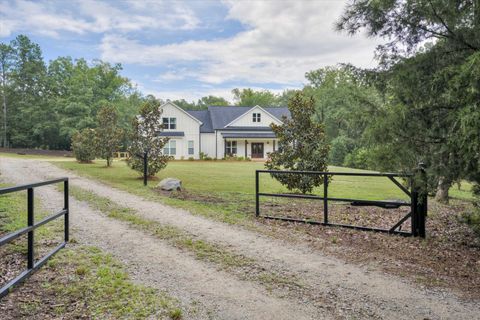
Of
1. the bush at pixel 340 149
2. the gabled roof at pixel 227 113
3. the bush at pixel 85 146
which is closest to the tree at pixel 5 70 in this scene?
the bush at pixel 85 146

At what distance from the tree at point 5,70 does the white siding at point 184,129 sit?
20.4 meters

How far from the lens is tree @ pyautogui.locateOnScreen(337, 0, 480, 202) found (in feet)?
15.0

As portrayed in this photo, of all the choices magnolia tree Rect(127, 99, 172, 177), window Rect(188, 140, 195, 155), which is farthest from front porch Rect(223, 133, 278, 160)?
magnolia tree Rect(127, 99, 172, 177)

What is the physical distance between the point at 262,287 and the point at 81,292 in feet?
6.21

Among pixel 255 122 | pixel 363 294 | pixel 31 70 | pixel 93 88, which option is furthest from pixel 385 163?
pixel 31 70

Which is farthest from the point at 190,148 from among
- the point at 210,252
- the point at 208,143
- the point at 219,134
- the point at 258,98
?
the point at 210,252

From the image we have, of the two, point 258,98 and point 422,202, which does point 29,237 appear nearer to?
point 422,202

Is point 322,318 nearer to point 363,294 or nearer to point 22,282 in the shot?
point 363,294

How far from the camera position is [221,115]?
3822 cm

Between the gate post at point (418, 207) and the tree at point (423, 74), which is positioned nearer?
the tree at point (423, 74)

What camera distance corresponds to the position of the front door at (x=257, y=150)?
36.7 m

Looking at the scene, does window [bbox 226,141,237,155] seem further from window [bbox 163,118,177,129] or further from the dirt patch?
the dirt patch

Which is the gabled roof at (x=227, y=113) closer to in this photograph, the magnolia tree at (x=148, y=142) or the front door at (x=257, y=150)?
the front door at (x=257, y=150)

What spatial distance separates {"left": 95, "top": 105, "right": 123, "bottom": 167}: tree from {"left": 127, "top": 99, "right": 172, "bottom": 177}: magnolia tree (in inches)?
252
